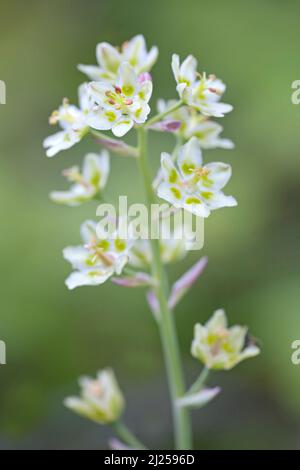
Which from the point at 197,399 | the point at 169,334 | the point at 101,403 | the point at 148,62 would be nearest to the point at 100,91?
the point at 148,62

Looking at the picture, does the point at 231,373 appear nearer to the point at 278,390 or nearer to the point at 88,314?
the point at 278,390

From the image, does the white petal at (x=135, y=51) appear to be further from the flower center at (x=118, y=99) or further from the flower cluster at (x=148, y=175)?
the flower center at (x=118, y=99)

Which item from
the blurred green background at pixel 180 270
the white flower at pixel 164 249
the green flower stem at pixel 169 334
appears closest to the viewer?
the green flower stem at pixel 169 334

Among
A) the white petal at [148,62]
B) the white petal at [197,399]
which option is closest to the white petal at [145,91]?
the white petal at [148,62]

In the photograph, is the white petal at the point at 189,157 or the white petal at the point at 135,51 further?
the white petal at the point at 135,51

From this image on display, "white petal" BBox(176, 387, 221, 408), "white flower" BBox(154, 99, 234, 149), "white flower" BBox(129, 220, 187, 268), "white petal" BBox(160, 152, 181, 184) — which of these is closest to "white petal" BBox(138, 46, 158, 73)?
"white flower" BBox(154, 99, 234, 149)

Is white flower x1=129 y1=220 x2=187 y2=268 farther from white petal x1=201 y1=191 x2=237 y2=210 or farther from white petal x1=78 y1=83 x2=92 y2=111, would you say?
white petal x1=78 y1=83 x2=92 y2=111

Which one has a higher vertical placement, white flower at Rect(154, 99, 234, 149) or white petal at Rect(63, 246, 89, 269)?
white flower at Rect(154, 99, 234, 149)

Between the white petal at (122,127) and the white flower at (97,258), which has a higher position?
the white petal at (122,127)
